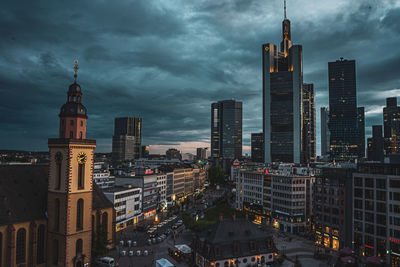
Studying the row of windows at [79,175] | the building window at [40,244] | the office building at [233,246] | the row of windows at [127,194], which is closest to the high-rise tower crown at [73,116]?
the row of windows at [79,175]

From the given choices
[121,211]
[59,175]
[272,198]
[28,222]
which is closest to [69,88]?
[59,175]

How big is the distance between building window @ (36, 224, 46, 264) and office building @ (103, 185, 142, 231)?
3977 cm

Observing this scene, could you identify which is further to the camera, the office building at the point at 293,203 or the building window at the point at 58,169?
the office building at the point at 293,203

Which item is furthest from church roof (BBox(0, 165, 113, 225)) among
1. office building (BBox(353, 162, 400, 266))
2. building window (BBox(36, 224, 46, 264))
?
office building (BBox(353, 162, 400, 266))

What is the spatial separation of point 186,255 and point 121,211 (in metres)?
39.8

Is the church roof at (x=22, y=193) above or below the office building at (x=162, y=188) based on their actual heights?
above

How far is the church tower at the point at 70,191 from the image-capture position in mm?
50156

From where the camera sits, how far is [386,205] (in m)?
66.4

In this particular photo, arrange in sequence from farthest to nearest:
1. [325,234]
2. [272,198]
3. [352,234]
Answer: [272,198], [325,234], [352,234]

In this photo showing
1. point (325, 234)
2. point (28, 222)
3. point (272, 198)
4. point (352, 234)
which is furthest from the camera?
point (272, 198)

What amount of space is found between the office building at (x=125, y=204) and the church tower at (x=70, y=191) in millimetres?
40209

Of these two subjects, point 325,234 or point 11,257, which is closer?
point 11,257

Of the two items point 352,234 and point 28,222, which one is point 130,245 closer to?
point 28,222

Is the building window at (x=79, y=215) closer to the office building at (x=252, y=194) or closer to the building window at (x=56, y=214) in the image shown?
the building window at (x=56, y=214)
